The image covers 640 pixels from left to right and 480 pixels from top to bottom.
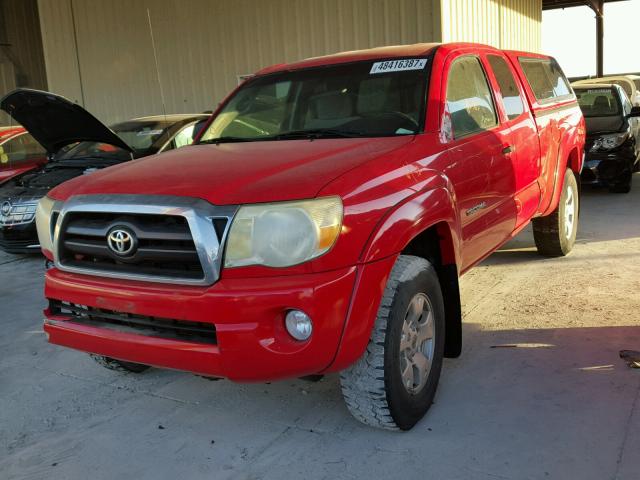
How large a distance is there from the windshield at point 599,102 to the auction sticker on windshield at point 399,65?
6.74 metres

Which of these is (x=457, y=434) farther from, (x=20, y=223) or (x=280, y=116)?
(x=20, y=223)

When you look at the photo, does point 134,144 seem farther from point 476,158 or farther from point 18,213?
point 476,158

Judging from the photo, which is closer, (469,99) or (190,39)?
(469,99)

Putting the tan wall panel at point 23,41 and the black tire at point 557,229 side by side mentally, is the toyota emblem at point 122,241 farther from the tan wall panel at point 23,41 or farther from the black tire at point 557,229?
the tan wall panel at point 23,41

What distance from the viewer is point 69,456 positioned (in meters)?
2.87

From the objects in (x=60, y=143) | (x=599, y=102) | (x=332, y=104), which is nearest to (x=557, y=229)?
(x=332, y=104)

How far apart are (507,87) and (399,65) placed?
1.10 meters

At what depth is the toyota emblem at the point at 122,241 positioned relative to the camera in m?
2.56

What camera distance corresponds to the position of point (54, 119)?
Result: 15.9 ft

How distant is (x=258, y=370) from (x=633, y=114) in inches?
293

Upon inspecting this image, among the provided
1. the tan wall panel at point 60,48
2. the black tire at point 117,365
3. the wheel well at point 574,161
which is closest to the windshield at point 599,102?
the wheel well at point 574,161

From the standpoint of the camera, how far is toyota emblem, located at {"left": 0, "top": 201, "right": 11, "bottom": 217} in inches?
261

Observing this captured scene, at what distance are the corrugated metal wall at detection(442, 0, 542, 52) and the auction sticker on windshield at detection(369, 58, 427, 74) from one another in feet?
19.9

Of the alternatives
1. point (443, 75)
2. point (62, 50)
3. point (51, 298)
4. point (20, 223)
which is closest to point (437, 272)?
point (443, 75)
